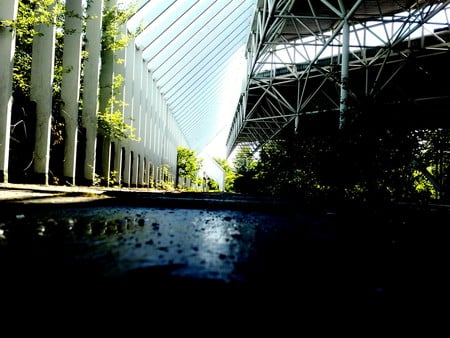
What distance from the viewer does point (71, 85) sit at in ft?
27.4

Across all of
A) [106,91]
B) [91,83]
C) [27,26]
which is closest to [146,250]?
[27,26]

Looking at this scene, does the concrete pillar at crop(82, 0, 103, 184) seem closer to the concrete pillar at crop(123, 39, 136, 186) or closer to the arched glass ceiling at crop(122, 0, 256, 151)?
the arched glass ceiling at crop(122, 0, 256, 151)

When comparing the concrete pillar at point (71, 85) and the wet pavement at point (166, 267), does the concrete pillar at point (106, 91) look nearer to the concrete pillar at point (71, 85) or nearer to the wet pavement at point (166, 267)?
the concrete pillar at point (71, 85)

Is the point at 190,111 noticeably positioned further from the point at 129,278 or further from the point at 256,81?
the point at 129,278

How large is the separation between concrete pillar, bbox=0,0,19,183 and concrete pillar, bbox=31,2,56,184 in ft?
4.03

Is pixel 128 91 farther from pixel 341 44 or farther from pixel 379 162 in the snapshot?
pixel 379 162

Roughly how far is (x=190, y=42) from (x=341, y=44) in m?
7.21

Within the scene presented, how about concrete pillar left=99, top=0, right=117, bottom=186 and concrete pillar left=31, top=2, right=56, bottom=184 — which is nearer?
concrete pillar left=31, top=2, right=56, bottom=184

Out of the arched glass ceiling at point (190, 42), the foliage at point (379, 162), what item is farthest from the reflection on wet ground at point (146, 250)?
the arched glass ceiling at point (190, 42)

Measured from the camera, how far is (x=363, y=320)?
883 mm

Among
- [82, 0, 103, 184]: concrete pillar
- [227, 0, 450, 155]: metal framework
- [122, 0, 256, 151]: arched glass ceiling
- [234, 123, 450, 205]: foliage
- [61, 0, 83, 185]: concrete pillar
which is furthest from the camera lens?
[122, 0, 256, 151]: arched glass ceiling

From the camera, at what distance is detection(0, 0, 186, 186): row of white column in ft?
19.2

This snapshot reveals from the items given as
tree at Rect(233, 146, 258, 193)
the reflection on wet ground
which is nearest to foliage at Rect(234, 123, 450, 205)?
the reflection on wet ground

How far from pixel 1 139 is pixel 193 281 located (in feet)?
20.7
